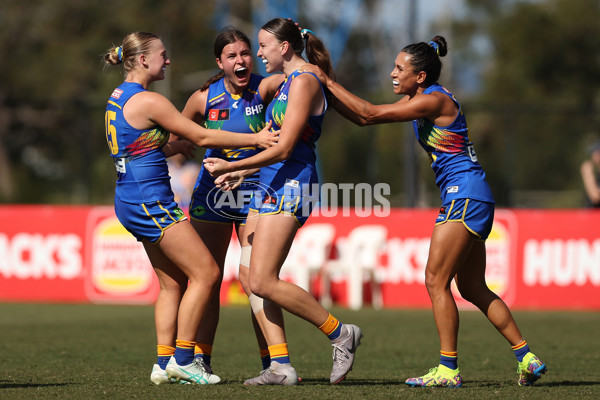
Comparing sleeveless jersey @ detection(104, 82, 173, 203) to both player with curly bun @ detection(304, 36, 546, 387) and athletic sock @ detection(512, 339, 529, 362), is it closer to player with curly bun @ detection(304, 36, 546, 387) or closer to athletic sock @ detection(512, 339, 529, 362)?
player with curly bun @ detection(304, 36, 546, 387)

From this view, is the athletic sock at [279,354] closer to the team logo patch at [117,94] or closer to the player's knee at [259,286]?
the player's knee at [259,286]

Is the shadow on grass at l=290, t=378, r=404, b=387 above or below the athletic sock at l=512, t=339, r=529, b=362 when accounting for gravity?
below

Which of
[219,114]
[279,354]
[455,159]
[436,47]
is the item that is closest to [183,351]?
[279,354]

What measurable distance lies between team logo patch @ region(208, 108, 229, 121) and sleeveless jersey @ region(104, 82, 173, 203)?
58cm

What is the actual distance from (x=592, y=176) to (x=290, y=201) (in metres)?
8.33

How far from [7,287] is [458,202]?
9814mm

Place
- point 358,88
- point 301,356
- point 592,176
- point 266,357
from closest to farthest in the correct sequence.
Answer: point 266,357 < point 301,356 < point 592,176 < point 358,88

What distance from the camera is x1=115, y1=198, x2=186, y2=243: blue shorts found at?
5.84m

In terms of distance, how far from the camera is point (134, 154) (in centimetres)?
587

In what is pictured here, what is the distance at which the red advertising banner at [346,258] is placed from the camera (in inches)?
519

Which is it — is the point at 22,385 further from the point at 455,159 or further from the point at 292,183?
the point at 455,159

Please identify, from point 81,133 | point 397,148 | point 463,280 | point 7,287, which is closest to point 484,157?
point 397,148

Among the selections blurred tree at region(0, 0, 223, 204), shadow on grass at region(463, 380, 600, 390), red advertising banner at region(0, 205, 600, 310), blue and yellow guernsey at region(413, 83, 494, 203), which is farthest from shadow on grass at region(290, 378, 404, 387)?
blurred tree at region(0, 0, 223, 204)

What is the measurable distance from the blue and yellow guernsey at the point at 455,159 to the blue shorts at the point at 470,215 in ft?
0.12
